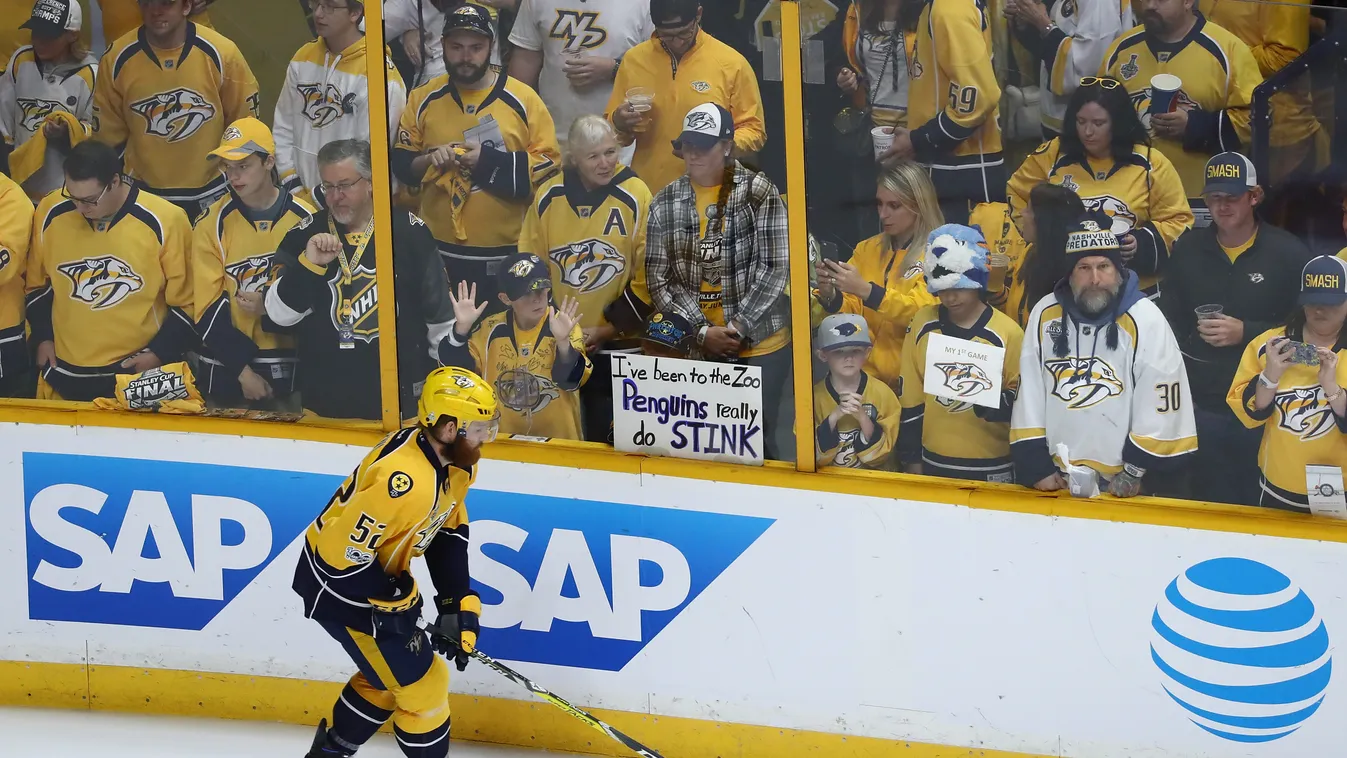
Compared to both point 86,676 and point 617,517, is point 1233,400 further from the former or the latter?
point 86,676

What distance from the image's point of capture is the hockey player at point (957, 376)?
3.69 metres

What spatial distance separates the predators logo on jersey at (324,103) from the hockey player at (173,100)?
163 millimetres

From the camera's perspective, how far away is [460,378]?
360 centimetres

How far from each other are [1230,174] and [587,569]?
2.02 meters

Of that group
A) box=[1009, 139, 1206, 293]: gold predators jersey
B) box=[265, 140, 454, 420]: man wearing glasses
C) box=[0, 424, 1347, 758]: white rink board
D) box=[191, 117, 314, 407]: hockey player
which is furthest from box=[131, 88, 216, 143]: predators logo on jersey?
box=[1009, 139, 1206, 293]: gold predators jersey

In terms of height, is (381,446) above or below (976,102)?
below

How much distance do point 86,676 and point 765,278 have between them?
2.49m

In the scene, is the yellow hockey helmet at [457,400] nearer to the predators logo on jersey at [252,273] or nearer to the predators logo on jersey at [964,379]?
the predators logo on jersey at [252,273]

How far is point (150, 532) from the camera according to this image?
4359mm

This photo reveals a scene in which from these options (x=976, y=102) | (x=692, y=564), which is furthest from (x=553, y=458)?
(x=976, y=102)

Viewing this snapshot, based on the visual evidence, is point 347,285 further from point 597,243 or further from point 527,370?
point 597,243

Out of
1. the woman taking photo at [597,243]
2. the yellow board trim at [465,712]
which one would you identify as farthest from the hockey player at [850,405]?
the yellow board trim at [465,712]

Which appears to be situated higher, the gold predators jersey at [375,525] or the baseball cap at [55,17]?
the baseball cap at [55,17]

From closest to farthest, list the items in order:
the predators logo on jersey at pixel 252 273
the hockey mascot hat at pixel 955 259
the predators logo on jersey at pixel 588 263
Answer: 1. the hockey mascot hat at pixel 955 259
2. the predators logo on jersey at pixel 588 263
3. the predators logo on jersey at pixel 252 273
